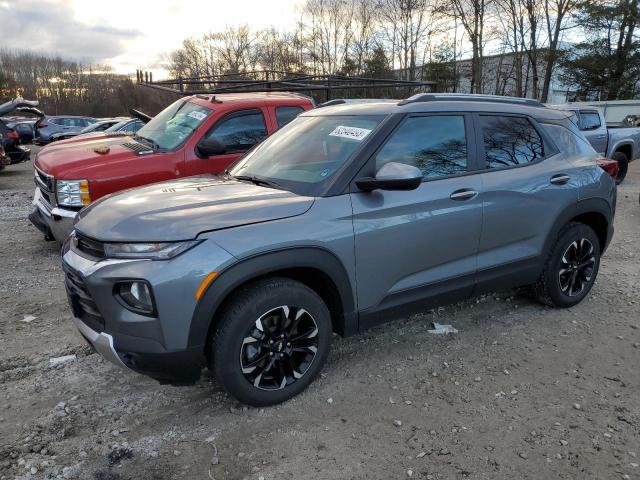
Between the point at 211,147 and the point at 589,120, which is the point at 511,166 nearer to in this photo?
the point at 211,147

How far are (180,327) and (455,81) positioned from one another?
38.1m

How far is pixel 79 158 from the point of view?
554 centimetres

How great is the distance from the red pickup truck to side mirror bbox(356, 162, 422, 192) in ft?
9.52

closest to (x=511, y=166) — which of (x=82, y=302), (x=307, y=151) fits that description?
(x=307, y=151)

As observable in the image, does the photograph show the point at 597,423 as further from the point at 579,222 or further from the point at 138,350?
the point at 138,350

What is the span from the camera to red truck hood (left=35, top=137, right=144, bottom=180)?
5.29 m

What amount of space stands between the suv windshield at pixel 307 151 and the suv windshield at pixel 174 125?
2148mm

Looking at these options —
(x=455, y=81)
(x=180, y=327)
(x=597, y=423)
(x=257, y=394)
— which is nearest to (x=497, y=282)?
(x=597, y=423)

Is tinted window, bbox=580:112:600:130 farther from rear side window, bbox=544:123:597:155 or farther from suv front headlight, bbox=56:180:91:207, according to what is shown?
suv front headlight, bbox=56:180:91:207

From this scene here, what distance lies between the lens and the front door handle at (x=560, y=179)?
4.02 metres

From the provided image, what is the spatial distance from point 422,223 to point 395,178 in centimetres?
49

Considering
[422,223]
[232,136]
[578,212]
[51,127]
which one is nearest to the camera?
[422,223]

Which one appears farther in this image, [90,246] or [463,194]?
[463,194]

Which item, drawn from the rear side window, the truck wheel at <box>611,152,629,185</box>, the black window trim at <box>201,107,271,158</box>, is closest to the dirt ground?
the rear side window
